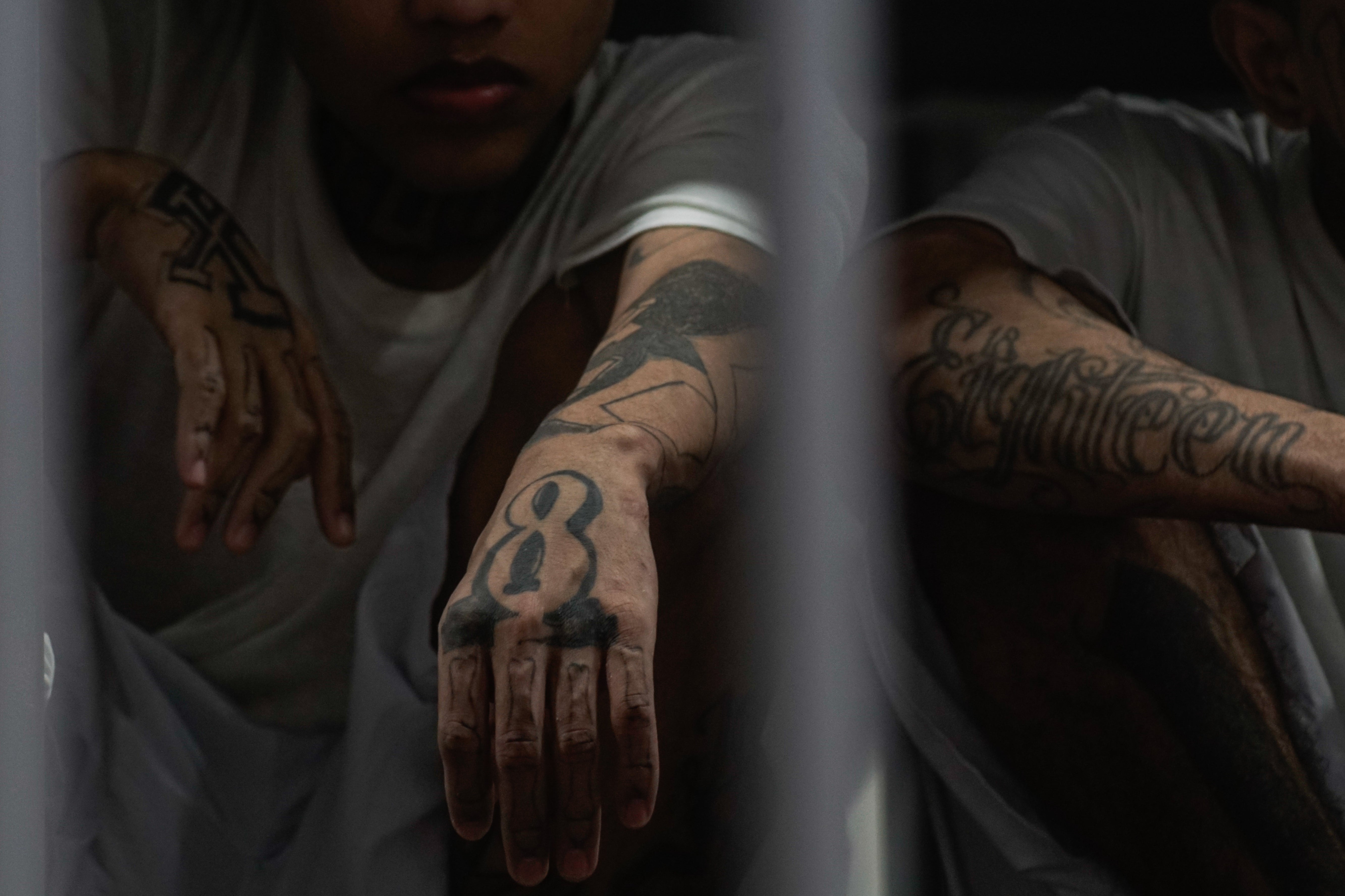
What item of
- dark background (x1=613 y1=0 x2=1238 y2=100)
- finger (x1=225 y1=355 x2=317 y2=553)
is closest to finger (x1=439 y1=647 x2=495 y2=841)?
finger (x1=225 y1=355 x2=317 y2=553)

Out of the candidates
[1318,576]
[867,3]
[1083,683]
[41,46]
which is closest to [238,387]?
[41,46]

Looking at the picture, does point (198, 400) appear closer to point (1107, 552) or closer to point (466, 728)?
point (466, 728)

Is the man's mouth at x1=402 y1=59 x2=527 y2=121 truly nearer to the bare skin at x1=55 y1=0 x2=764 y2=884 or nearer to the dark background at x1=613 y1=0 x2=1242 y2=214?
the bare skin at x1=55 y1=0 x2=764 y2=884

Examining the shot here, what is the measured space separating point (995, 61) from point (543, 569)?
0.68m

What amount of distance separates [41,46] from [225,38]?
13 centimetres

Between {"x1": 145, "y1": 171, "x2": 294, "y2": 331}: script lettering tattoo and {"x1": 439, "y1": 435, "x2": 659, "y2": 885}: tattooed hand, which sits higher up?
{"x1": 145, "y1": 171, "x2": 294, "y2": 331}: script lettering tattoo

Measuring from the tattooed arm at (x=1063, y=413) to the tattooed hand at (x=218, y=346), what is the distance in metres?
0.39

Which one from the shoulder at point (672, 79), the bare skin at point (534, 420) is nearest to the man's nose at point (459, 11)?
the bare skin at point (534, 420)

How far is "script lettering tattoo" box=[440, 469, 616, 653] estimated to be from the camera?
0.59m

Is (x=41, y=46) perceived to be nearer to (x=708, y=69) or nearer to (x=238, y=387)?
(x=238, y=387)

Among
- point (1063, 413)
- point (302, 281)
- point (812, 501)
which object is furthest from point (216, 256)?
point (1063, 413)

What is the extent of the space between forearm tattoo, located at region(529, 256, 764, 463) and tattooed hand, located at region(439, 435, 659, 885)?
3.8 inches

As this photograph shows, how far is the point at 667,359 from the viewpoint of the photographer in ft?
Result: 2.41

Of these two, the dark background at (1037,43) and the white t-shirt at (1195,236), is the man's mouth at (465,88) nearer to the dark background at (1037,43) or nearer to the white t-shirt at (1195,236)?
the dark background at (1037,43)
